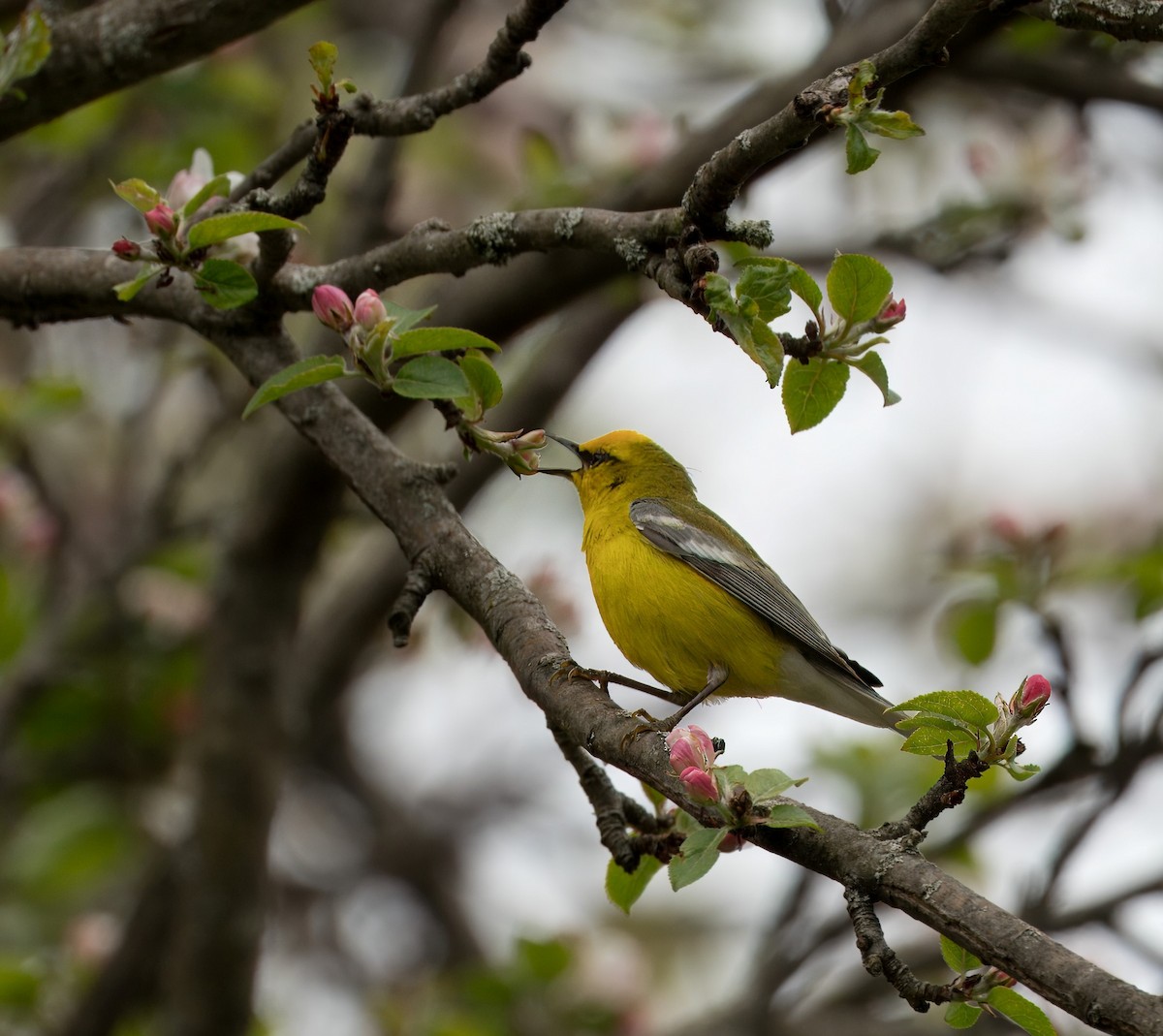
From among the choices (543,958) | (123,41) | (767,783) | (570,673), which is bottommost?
(767,783)

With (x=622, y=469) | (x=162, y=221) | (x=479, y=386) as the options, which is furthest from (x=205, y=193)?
(x=622, y=469)

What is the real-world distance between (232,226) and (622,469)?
94.5 inches

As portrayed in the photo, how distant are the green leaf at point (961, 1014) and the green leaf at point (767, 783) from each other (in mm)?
430

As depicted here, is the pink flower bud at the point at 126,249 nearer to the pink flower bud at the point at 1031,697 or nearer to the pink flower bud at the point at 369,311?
the pink flower bud at the point at 369,311

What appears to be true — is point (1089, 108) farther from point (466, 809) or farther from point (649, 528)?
point (466, 809)

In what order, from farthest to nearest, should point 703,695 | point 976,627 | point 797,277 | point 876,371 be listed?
1. point 976,627
2. point 703,695
3. point 876,371
4. point 797,277

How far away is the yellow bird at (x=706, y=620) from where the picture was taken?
3754mm

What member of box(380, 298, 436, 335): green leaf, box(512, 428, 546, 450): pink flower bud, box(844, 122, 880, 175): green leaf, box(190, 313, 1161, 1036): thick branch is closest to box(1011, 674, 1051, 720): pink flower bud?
box(190, 313, 1161, 1036): thick branch

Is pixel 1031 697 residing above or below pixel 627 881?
above

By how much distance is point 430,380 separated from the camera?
7.84ft

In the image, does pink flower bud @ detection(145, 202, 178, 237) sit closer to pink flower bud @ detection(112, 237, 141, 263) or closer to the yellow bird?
pink flower bud @ detection(112, 237, 141, 263)

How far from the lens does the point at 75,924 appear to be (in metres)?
5.62

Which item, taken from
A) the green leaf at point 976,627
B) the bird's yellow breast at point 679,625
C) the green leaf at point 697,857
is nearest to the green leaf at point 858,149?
the green leaf at point 697,857

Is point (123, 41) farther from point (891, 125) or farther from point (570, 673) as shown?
point (891, 125)
